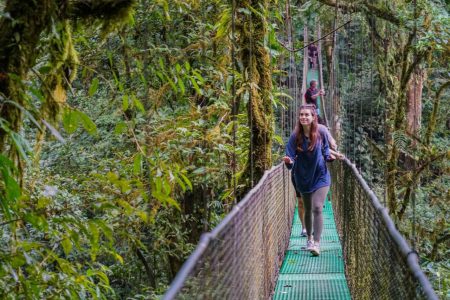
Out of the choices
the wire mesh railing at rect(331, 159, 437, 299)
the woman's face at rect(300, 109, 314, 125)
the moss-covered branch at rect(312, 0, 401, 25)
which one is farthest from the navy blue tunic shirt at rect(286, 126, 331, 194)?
the moss-covered branch at rect(312, 0, 401, 25)

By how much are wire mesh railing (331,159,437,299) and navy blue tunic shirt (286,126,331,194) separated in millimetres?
367

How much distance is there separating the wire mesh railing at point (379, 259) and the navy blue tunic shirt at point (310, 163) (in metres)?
0.37

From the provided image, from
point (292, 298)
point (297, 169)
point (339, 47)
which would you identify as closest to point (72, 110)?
point (292, 298)

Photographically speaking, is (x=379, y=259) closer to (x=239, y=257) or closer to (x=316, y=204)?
(x=239, y=257)

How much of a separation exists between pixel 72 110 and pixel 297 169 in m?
2.21

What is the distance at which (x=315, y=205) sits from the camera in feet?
12.2

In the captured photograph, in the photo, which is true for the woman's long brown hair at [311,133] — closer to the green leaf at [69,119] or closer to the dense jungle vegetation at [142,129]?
the dense jungle vegetation at [142,129]

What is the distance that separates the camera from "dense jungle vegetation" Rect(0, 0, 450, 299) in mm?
1716

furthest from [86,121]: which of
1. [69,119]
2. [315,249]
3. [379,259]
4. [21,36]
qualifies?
[315,249]

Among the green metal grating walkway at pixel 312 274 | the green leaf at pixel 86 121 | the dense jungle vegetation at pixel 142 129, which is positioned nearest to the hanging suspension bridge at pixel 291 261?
the green metal grating walkway at pixel 312 274

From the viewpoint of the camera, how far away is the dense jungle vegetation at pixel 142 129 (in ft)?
5.63

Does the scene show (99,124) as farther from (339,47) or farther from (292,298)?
(339,47)

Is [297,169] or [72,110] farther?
[297,169]

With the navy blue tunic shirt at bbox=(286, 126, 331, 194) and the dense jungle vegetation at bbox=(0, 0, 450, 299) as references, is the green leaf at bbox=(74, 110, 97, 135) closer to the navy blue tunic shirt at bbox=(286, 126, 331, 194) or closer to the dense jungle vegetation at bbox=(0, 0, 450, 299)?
the dense jungle vegetation at bbox=(0, 0, 450, 299)
